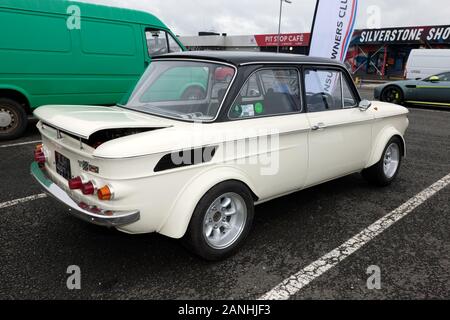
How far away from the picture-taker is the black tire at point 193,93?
129 inches

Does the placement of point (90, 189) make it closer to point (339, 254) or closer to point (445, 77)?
point (339, 254)

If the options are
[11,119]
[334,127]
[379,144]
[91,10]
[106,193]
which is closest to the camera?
[106,193]

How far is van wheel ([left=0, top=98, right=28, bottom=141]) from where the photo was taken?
21.1 ft

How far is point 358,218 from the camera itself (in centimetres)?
379

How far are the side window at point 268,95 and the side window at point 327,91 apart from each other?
194 mm

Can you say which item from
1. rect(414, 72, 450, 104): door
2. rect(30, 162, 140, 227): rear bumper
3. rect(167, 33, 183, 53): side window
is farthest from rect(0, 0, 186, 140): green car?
rect(414, 72, 450, 104): door

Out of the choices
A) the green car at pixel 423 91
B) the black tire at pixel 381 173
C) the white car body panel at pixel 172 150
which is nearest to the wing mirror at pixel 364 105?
the white car body panel at pixel 172 150

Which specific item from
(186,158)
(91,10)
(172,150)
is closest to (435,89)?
(91,10)

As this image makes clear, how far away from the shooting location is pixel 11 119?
654 centimetres

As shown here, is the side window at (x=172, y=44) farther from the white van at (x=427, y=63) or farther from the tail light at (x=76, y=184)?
the white van at (x=427, y=63)

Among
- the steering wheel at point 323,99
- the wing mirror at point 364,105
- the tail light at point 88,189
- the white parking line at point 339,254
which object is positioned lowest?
the white parking line at point 339,254

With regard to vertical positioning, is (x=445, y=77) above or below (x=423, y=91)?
above

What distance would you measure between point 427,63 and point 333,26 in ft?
38.6
